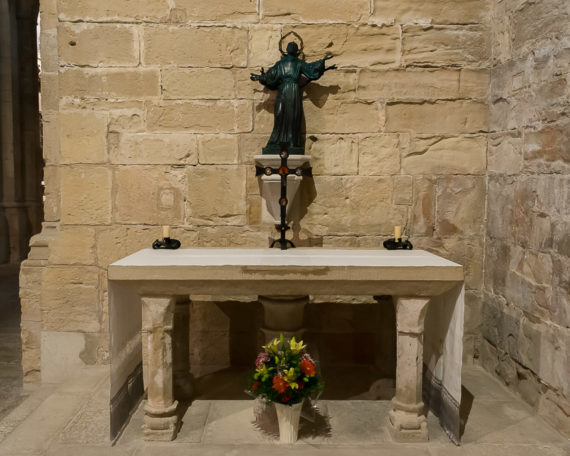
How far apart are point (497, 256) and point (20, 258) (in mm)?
8575

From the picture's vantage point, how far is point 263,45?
12.2 ft

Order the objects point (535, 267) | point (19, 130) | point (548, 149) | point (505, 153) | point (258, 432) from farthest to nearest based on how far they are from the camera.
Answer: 1. point (19, 130)
2. point (505, 153)
3. point (535, 267)
4. point (548, 149)
5. point (258, 432)

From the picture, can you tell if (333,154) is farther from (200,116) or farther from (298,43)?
(200,116)

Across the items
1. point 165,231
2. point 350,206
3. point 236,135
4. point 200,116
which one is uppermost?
point 200,116

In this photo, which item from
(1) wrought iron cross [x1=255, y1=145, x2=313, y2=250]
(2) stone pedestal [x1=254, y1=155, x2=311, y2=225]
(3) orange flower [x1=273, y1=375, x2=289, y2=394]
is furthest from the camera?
(2) stone pedestal [x1=254, y1=155, x2=311, y2=225]

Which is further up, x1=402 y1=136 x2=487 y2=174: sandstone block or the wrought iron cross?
x1=402 y1=136 x2=487 y2=174: sandstone block

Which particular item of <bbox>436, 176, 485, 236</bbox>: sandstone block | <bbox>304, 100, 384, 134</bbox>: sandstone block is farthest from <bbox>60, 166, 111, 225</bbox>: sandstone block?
<bbox>436, 176, 485, 236</bbox>: sandstone block

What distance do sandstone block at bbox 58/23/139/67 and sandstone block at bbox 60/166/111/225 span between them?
809 mm

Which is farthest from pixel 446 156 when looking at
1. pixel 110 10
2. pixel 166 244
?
pixel 110 10

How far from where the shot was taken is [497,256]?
3652mm

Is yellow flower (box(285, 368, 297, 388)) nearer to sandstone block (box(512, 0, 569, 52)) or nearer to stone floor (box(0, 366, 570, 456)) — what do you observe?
stone floor (box(0, 366, 570, 456))

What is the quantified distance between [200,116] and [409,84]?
1.61 metres

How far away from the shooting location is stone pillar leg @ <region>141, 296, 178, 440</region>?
2676 millimetres

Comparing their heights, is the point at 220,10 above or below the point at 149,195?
above
